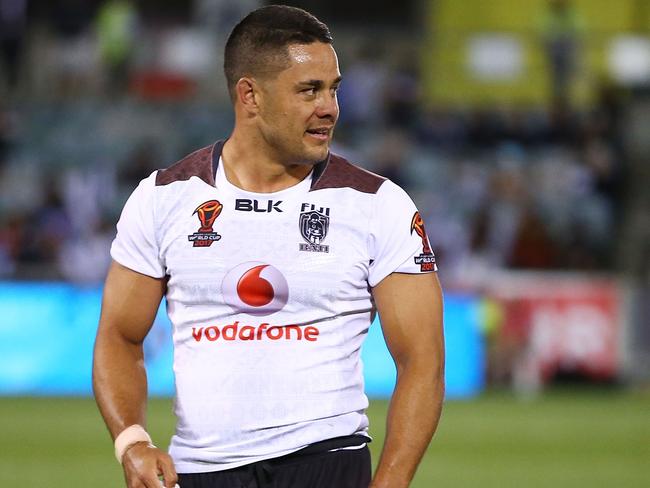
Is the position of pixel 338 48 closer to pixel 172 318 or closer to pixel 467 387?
pixel 467 387

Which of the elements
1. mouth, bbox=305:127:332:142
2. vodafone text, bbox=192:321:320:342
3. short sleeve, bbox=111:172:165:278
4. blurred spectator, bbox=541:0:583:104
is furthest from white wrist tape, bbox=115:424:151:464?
blurred spectator, bbox=541:0:583:104

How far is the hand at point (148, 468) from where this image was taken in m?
3.71

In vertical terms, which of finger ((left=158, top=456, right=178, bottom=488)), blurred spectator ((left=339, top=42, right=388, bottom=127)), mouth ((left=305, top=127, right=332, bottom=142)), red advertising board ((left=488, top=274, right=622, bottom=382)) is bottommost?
red advertising board ((left=488, top=274, right=622, bottom=382))

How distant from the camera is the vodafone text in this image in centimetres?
383

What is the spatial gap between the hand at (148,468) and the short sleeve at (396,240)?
0.73m

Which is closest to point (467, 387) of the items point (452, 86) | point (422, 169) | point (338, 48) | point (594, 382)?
point (594, 382)

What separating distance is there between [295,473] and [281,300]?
46 centimetres

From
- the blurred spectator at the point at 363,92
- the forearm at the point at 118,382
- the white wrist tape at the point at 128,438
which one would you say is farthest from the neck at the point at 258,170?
the blurred spectator at the point at 363,92

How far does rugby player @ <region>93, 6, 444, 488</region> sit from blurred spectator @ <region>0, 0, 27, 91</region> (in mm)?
17651

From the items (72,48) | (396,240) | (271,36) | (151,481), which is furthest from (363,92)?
(151,481)

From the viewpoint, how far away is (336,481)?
3.83 metres

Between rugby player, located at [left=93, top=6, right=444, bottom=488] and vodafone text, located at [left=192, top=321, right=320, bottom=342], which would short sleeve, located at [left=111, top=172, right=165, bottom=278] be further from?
vodafone text, located at [left=192, top=321, right=320, bottom=342]

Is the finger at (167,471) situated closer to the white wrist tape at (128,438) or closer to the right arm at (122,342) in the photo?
the white wrist tape at (128,438)

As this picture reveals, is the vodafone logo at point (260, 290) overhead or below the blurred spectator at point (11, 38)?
below
